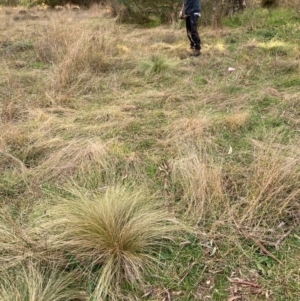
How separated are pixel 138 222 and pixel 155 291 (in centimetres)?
40

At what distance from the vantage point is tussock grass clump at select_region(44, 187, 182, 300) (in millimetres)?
1922

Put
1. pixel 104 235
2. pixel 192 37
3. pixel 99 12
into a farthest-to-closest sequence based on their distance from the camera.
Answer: pixel 99 12
pixel 192 37
pixel 104 235

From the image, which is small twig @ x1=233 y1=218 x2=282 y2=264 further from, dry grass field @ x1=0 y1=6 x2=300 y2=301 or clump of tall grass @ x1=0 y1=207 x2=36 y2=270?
clump of tall grass @ x1=0 y1=207 x2=36 y2=270

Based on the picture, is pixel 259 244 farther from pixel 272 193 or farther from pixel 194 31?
pixel 194 31

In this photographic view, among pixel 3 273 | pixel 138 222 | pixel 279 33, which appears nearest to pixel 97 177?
pixel 138 222

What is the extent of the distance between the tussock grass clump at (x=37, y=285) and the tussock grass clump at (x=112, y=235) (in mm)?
133

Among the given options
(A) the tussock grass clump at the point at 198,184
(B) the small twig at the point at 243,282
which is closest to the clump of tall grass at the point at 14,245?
(A) the tussock grass clump at the point at 198,184

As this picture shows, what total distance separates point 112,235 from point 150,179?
2.79 ft

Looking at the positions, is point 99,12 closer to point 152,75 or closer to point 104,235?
point 152,75

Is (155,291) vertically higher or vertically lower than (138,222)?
lower

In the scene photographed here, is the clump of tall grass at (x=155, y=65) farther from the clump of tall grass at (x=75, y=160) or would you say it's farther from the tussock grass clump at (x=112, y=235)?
the tussock grass clump at (x=112, y=235)

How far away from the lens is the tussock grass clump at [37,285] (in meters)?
1.73

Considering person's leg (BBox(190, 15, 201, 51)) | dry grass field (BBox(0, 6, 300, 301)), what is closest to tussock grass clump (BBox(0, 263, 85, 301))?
dry grass field (BBox(0, 6, 300, 301))

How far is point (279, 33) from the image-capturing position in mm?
7277
